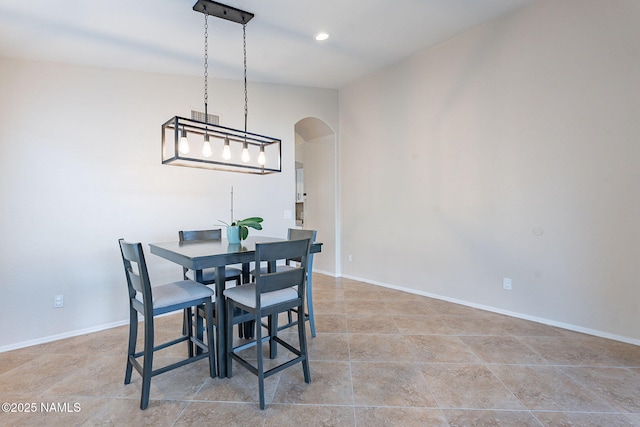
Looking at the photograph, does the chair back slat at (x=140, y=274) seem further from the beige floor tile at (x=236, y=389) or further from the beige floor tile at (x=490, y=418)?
the beige floor tile at (x=490, y=418)

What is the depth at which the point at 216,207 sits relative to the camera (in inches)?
143

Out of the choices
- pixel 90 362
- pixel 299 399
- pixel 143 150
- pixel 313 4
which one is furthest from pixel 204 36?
pixel 299 399

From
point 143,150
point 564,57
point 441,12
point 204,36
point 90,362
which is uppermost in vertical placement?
point 441,12

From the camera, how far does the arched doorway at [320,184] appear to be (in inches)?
194

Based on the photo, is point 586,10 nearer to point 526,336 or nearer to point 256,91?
point 526,336

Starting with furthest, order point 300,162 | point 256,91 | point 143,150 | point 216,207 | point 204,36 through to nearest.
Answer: point 300,162, point 256,91, point 216,207, point 143,150, point 204,36

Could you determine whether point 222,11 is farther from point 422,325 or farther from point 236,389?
point 422,325

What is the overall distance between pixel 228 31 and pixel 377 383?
10.7ft

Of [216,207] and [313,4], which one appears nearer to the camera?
[313,4]

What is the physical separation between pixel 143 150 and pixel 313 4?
225cm

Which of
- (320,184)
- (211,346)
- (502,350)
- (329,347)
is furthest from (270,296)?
(320,184)

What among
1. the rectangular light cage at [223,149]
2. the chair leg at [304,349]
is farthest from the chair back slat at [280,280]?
the rectangular light cage at [223,149]

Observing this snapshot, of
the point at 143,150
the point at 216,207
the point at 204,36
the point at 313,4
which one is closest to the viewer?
the point at 313,4

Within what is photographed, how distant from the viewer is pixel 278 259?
5.90 feet
